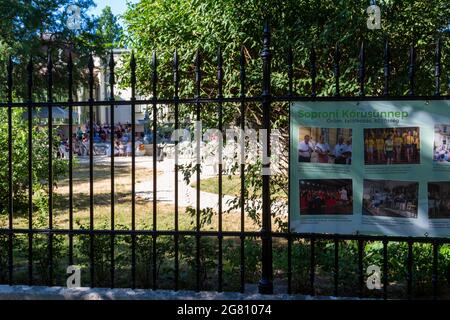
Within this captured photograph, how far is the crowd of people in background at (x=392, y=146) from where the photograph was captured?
3.72 meters

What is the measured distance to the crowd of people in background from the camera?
3.72 meters

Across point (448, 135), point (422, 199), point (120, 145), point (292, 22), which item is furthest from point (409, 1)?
point (120, 145)

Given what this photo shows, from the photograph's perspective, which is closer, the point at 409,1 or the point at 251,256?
the point at 251,256

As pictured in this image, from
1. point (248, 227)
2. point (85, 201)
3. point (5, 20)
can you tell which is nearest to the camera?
point (248, 227)

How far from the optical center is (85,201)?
11.1 metres

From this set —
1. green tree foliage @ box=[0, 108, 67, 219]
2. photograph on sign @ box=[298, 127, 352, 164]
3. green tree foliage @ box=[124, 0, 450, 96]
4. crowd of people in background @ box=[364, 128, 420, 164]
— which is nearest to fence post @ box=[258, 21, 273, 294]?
photograph on sign @ box=[298, 127, 352, 164]

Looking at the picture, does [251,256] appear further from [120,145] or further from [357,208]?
[120,145]

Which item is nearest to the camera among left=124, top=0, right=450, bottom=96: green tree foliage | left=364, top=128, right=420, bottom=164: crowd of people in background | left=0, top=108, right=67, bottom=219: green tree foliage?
left=364, top=128, right=420, bottom=164: crowd of people in background

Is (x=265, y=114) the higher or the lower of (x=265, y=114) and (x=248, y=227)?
the higher

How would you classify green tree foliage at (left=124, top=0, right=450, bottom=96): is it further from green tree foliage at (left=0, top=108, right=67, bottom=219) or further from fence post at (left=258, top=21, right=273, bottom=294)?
green tree foliage at (left=0, top=108, right=67, bottom=219)

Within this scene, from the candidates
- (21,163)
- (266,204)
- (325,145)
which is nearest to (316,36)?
(325,145)

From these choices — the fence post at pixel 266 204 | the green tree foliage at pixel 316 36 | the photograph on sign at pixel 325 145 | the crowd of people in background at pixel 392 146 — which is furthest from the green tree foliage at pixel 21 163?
the crowd of people in background at pixel 392 146

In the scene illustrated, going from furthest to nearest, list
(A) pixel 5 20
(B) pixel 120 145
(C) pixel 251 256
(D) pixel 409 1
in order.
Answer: (B) pixel 120 145 → (A) pixel 5 20 → (D) pixel 409 1 → (C) pixel 251 256
